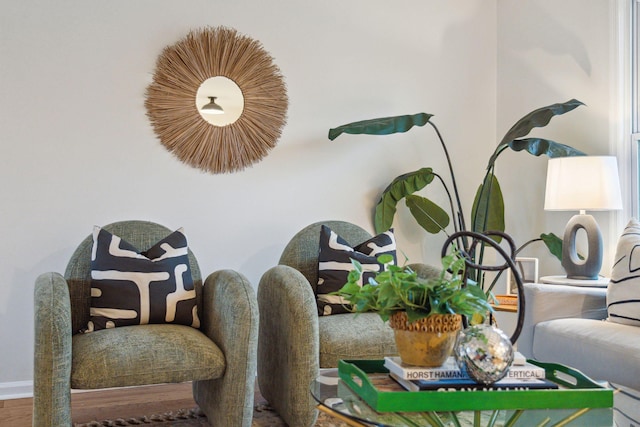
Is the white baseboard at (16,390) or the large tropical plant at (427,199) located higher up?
the large tropical plant at (427,199)

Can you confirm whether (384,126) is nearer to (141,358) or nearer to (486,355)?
(141,358)

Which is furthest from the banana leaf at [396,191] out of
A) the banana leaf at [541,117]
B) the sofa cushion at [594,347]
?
the sofa cushion at [594,347]

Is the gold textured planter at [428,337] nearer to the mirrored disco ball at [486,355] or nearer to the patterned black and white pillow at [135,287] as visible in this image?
the mirrored disco ball at [486,355]

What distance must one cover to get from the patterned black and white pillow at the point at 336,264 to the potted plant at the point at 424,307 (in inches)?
46.3

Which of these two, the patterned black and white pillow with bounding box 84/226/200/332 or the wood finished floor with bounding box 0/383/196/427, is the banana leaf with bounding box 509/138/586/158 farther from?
the wood finished floor with bounding box 0/383/196/427

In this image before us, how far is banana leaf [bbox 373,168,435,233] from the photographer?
371 centimetres

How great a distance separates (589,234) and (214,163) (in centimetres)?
194

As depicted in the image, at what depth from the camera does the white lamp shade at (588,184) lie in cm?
315

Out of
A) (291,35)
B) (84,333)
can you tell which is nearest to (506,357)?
(84,333)

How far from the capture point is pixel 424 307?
1.68 meters

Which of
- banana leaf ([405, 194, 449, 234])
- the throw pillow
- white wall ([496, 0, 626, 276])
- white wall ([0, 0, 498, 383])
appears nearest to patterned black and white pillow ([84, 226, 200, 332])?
white wall ([0, 0, 498, 383])

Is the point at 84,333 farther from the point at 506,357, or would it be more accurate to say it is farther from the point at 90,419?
the point at 506,357

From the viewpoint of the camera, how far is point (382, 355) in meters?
2.66

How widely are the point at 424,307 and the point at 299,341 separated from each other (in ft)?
3.06
